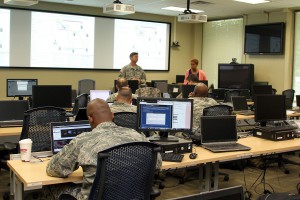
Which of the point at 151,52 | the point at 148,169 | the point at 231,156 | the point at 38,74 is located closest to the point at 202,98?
the point at 231,156

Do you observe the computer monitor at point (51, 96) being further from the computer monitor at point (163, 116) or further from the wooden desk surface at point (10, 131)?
the computer monitor at point (163, 116)

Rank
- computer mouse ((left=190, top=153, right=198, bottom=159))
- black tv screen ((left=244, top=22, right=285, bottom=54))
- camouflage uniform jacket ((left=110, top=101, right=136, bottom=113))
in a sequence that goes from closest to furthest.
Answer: computer mouse ((left=190, top=153, right=198, bottom=159)), camouflage uniform jacket ((left=110, top=101, right=136, bottom=113)), black tv screen ((left=244, top=22, right=285, bottom=54))

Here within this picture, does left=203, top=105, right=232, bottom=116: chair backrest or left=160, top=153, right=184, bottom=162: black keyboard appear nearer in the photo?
left=160, top=153, right=184, bottom=162: black keyboard

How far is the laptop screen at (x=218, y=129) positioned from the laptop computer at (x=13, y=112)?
7.37 feet

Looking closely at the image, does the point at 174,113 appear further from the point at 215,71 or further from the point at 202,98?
the point at 215,71

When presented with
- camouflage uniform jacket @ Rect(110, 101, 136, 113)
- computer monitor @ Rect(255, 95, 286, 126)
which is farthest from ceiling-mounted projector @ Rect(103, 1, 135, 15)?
computer monitor @ Rect(255, 95, 286, 126)

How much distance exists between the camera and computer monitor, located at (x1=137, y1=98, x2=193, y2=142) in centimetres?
380

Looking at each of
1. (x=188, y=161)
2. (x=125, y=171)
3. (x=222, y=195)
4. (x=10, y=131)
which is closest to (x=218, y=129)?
(x=188, y=161)

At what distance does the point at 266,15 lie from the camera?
→ 1048 cm

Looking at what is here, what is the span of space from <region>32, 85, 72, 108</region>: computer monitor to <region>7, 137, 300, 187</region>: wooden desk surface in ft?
9.32

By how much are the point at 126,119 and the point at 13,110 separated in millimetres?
1628

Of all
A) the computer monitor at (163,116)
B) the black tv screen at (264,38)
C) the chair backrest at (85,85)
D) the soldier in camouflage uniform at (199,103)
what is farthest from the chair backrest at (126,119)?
the black tv screen at (264,38)

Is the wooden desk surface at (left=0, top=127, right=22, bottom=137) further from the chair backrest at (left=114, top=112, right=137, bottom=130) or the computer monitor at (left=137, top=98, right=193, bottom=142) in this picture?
the computer monitor at (left=137, top=98, right=193, bottom=142)

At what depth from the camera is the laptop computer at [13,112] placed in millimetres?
4863
